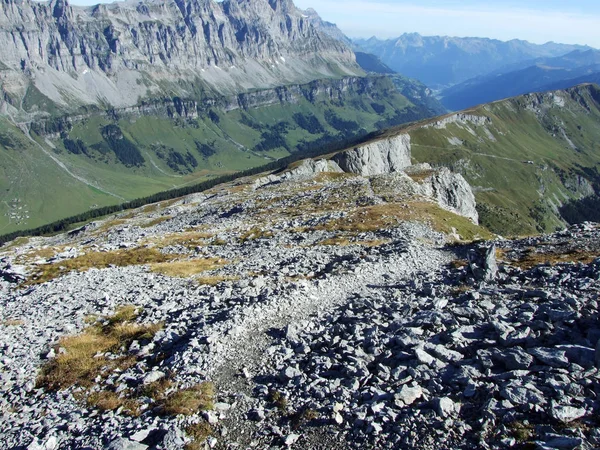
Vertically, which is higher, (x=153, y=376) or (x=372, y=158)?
(x=153, y=376)

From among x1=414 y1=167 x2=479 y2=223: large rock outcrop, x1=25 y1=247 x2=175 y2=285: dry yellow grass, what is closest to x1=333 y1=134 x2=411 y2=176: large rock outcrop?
x1=414 y1=167 x2=479 y2=223: large rock outcrop

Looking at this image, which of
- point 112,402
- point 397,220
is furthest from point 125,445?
point 397,220

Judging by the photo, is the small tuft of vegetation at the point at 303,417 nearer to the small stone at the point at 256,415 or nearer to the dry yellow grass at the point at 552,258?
the small stone at the point at 256,415

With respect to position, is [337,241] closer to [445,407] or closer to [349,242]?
[349,242]

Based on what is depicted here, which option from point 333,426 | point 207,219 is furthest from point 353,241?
point 207,219

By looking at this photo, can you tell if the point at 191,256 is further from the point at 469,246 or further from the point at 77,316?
the point at 469,246

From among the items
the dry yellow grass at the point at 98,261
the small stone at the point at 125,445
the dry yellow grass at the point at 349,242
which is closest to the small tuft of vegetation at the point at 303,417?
the small stone at the point at 125,445
